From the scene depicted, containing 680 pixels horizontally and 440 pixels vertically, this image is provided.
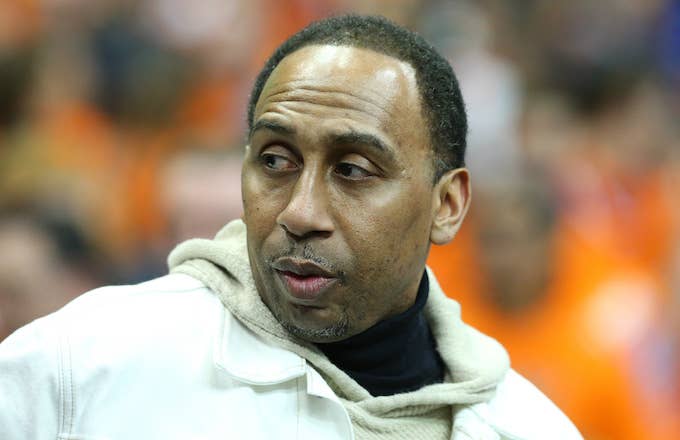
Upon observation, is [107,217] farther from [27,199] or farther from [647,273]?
[647,273]

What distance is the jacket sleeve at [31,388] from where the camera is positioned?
2084 millimetres

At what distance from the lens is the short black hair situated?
2490 mm

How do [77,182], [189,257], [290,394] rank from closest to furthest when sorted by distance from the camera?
[290,394]
[189,257]
[77,182]

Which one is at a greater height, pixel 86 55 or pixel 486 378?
pixel 86 55

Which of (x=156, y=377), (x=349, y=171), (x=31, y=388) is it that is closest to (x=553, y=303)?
(x=349, y=171)

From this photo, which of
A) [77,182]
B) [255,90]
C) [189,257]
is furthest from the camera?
[77,182]

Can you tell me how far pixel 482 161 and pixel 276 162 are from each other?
307 cm

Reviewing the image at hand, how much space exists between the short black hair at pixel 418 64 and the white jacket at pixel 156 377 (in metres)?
0.55

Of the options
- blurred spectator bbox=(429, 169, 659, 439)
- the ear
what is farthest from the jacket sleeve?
blurred spectator bbox=(429, 169, 659, 439)

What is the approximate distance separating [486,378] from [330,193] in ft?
2.12

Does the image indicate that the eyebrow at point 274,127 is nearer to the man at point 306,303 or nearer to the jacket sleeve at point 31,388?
the man at point 306,303

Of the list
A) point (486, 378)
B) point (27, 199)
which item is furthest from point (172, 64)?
point (486, 378)

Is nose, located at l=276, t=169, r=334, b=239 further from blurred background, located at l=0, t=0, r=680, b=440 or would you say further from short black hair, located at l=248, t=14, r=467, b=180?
blurred background, located at l=0, t=0, r=680, b=440

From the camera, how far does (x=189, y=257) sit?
2.50 metres
